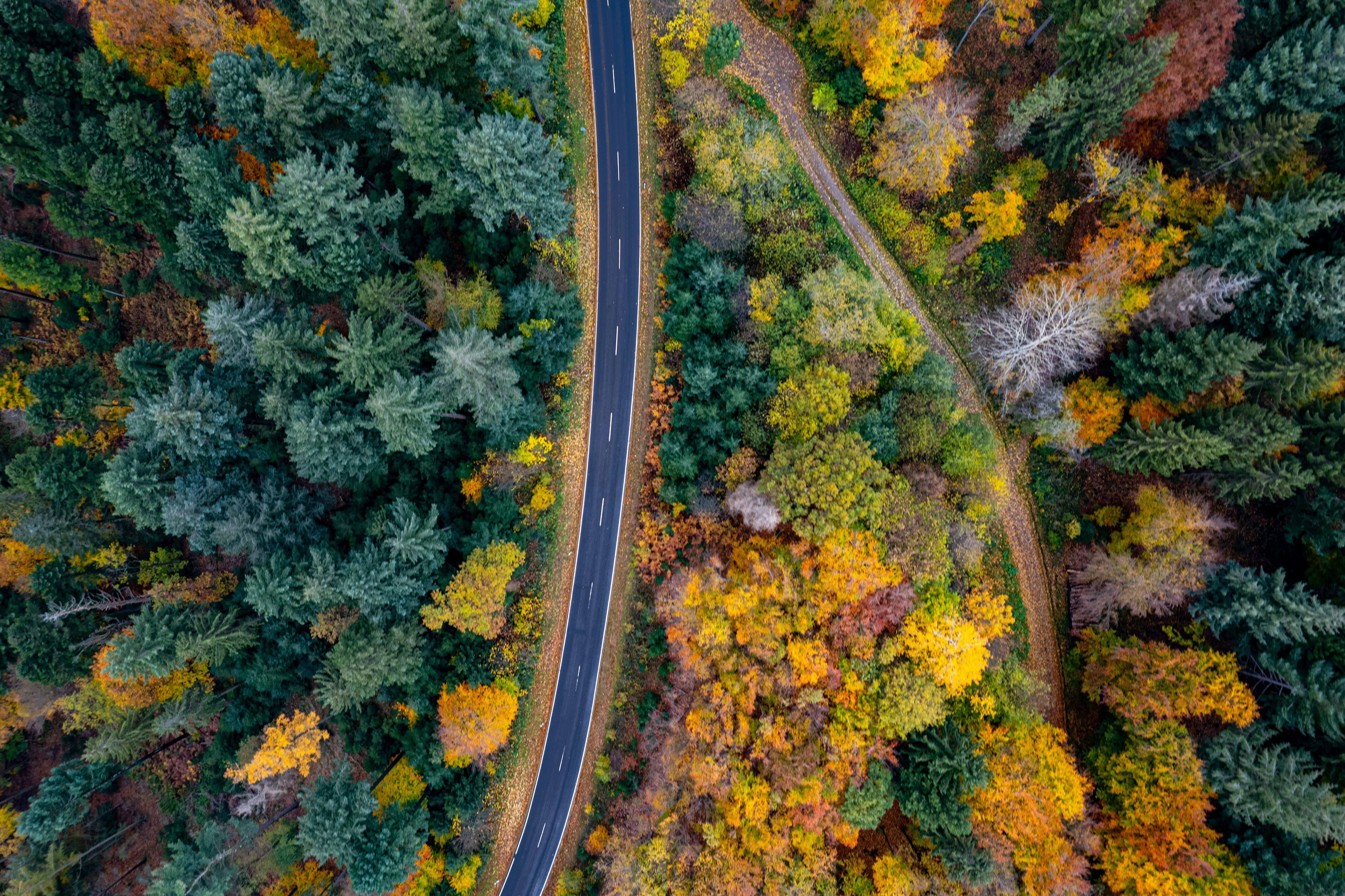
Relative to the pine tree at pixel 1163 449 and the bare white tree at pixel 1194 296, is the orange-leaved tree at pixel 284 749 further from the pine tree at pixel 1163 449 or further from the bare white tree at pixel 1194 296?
the bare white tree at pixel 1194 296

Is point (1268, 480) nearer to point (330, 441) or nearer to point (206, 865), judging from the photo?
point (330, 441)

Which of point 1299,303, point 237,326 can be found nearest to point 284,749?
point 237,326

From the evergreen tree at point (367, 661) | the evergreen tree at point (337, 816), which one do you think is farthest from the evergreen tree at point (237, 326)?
the evergreen tree at point (337, 816)

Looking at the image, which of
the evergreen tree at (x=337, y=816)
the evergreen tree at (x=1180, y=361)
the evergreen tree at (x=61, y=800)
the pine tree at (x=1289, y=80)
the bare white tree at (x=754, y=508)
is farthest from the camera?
the evergreen tree at (x=61, y=800)

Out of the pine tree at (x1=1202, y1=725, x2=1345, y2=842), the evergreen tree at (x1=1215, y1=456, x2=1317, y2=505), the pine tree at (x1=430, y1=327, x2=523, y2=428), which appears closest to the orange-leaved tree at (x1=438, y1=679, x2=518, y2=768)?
the pine tree at (x1=430, y1=327, x2=523, y2=428)

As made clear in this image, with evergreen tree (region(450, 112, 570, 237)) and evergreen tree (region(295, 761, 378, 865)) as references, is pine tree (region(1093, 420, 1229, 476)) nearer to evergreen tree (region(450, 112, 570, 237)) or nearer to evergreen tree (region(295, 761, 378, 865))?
evergreen tree (region(450, 112, 570, 237))

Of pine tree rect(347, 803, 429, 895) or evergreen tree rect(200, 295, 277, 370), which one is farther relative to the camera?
pine tree rect(347, 803, 429, 895)

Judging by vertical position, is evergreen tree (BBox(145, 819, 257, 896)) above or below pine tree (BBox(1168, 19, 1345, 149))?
below
